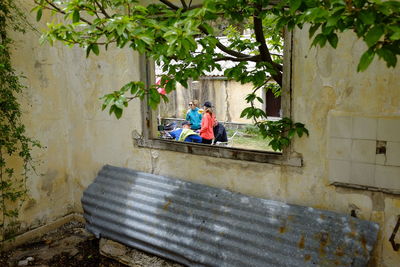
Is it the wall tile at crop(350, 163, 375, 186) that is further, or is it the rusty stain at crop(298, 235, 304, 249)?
the rusty stain at crop(298, 235, 304, 249)

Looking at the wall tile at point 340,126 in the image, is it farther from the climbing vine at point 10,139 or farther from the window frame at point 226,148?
the climbing vine at point 10,139

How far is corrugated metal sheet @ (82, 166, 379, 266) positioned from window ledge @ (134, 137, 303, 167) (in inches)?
16.2

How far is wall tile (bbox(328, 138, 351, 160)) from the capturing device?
3045 mm

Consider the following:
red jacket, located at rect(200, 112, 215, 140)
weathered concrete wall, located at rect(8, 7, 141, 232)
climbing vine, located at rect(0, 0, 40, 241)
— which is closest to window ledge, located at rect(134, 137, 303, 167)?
weathered concrete wall, located at rect(8, 7, 141, 232)

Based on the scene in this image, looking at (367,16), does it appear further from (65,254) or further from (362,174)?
(65,254)

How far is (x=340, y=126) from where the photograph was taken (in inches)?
120

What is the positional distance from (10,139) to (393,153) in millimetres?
4524

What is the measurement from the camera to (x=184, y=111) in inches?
477

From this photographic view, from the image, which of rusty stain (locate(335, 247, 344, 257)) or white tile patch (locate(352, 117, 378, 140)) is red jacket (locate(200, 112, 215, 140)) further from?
rusty stain (locate(335, 247, 344, 257))

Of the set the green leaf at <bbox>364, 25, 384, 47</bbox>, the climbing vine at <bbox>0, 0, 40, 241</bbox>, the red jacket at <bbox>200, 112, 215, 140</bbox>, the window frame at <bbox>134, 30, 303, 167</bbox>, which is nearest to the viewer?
the green leaf at <bbox>364, 25, 384, 47</bbox>

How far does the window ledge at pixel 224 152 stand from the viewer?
11.1ft

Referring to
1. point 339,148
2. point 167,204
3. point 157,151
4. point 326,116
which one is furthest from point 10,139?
point 339,148

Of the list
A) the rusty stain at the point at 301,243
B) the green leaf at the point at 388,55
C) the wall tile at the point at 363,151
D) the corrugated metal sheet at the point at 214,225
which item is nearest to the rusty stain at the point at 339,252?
the corrugated metal sheet at the point at 214,225

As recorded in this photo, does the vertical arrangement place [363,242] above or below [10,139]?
below
